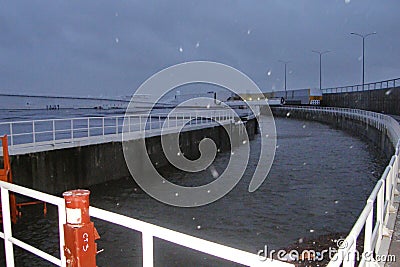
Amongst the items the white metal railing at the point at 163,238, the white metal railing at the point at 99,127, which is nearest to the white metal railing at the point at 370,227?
the white metal railing at the point at 163,238

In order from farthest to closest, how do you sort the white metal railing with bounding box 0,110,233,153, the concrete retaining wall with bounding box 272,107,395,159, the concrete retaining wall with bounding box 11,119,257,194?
the concrete retaining wall with bounding box 272,107,395,159 < the white metal railing with bounding box 0,110,233,153 < the concrete retaining wall with bounding box 11,119,257,194

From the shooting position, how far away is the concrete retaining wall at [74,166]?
40.2ft

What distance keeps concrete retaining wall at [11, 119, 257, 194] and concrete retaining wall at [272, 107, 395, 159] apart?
13.5 meters

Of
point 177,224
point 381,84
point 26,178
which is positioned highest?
point 381,84

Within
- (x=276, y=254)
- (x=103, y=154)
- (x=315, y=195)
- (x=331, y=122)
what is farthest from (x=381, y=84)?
(x=276, y=254)

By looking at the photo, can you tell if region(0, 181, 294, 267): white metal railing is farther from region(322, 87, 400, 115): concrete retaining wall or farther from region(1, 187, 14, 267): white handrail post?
region(322, 87, 400, 115): concrete retaining wall

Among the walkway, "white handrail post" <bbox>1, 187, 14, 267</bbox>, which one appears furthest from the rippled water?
"white handrail post" <bbox>1, 187, 14, 267</bbox>

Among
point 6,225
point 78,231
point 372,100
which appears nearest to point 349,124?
point 372,100

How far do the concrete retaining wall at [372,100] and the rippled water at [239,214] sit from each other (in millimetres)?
24792

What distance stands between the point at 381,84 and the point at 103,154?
1667 inches

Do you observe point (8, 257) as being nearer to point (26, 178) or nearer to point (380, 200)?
point (380, 200)

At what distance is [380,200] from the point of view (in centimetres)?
474

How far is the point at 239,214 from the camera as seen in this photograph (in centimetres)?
1126

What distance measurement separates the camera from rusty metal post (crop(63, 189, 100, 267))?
9.68 feet
